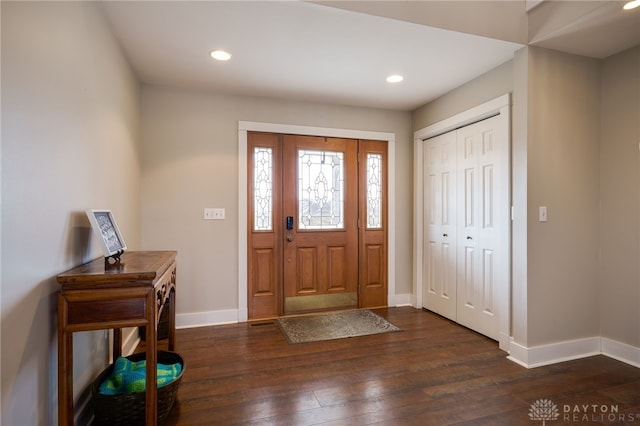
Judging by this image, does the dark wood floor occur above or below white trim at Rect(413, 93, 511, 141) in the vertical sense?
below

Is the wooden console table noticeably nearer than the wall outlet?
A: Yes

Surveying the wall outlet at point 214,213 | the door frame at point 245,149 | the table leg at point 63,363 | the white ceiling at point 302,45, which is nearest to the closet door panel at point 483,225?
the white ceiling at point 302,45

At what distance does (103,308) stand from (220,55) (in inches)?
80.1

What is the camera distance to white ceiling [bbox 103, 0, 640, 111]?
2045 mm

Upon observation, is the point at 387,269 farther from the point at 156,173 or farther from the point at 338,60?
the point at 156,173

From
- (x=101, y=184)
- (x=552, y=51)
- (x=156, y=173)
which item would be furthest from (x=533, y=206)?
(x=156, y=173)

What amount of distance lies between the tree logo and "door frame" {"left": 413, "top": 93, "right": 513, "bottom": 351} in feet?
2.35

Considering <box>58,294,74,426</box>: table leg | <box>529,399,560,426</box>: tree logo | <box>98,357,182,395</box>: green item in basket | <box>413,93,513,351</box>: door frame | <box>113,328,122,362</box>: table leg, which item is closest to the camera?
<box>58,294,74,426</box>: table leg

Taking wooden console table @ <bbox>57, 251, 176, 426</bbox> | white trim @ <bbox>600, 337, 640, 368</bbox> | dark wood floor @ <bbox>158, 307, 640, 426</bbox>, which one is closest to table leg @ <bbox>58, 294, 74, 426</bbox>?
wooden console table @ <bbox>57, 251, 176, 426</bbox>

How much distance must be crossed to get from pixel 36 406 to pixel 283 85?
2.87m

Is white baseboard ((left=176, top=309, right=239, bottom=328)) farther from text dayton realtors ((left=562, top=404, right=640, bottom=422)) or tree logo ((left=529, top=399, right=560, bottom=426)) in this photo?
text dayton realtors ((left=562, top=404, right=640, bottom=422))

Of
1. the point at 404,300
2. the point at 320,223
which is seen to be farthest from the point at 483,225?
the point at 320,223

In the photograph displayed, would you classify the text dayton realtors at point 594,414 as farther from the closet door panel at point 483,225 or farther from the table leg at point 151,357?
the table leg at point 151,357

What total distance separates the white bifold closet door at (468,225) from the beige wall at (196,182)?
1883 millimetres
